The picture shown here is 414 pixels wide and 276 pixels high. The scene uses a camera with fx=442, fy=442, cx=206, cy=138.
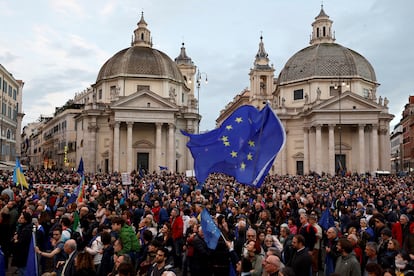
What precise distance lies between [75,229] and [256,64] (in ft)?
254

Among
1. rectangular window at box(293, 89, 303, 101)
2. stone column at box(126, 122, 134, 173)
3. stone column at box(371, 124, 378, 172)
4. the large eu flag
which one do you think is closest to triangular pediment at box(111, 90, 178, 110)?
stone column at box(126, 122, 134, 173)

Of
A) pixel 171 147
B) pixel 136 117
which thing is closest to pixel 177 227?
pixel 136 117

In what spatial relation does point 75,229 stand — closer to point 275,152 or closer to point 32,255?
point 32,255

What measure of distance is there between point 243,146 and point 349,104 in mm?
48002

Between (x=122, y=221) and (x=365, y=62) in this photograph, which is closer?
(x=122, y=221)

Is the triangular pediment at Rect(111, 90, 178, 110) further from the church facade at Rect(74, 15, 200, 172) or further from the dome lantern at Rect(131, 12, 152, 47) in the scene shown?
the dome lantern at Rect(131, 12, 152, 47)

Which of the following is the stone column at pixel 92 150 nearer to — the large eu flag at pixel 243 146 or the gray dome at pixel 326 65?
the gray dome at pixel 326 65

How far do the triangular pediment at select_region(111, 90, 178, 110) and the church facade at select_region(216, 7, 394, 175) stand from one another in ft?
52.5

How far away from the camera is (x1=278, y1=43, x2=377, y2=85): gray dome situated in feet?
206

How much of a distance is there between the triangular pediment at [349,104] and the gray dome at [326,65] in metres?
6.88

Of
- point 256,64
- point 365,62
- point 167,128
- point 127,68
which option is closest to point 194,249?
point 167,128

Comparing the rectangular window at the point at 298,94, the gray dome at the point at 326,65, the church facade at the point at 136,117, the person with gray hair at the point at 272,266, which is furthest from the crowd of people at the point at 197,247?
the rectangular window at the point at 298,94

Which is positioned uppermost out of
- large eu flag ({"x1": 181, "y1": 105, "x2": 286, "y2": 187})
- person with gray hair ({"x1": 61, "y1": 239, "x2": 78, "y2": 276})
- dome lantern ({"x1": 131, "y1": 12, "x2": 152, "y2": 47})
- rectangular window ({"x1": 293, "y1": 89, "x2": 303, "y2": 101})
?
dome lantern ({"x1": 131, "y1": 12, "x2": 152, "y2": 47})

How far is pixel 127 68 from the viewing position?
205 ft
